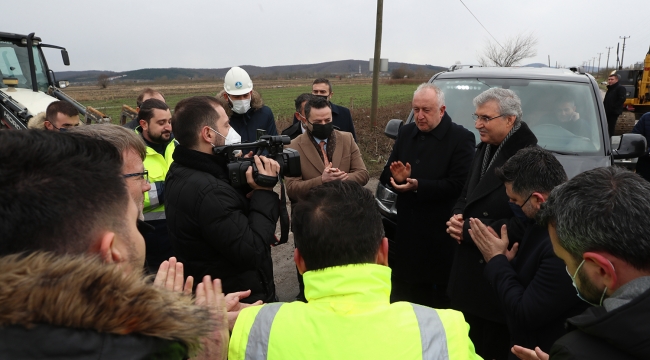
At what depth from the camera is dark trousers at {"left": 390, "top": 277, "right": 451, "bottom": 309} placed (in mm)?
4133

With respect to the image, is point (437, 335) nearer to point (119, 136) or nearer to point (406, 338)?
point (406, 338)

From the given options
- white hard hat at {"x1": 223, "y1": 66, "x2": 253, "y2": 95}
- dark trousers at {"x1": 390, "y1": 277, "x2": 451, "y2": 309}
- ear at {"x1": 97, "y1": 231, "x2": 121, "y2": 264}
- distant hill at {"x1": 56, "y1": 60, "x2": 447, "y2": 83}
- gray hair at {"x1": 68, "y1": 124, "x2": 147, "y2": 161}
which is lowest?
dark trousers at {"x1": 390, "y1": 277, "x2": 451, "y2": 309}

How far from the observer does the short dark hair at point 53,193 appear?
38.1 inches

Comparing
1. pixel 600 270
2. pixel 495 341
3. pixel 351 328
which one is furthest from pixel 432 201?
pixel 351 328

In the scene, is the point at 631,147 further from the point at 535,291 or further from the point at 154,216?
the point at 154,216

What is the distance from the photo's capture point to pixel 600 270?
56.9 inches


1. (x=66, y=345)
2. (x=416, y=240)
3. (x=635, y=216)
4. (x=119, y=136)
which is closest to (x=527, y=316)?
(x=635, y=216)

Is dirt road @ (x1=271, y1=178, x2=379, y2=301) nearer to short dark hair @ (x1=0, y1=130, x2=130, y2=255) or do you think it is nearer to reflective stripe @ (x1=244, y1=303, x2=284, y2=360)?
reflective stripe @ (x1=244, y1=303, x2=284, y2=360)

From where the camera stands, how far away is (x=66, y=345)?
88 cm

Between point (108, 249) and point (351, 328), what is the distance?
28.5 inches

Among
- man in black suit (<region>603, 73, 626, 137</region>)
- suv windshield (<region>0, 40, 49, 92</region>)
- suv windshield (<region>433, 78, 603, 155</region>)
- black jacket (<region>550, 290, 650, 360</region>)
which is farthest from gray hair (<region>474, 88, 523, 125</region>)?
suv windshield (<region>0, 40, 49, 92</region>)

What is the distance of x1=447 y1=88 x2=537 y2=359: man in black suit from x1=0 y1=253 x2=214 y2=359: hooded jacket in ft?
7.31

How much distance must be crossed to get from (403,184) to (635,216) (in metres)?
2.39

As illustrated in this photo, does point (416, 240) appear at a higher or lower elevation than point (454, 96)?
lower
